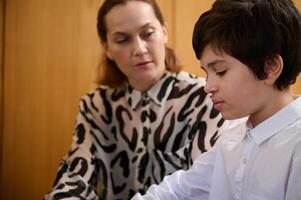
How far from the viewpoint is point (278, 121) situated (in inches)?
29.8

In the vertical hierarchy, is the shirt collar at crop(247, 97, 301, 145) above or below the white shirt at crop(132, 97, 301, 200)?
above

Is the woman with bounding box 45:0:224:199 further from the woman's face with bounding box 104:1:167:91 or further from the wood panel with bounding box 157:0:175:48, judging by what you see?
the wood panel with bounding box 157:0:175:48

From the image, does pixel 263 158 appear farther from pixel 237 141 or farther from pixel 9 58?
pixel 9 58

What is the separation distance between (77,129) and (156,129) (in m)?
0.27

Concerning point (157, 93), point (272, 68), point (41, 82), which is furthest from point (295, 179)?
point (41, 82)

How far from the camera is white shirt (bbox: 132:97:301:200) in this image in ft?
2.36

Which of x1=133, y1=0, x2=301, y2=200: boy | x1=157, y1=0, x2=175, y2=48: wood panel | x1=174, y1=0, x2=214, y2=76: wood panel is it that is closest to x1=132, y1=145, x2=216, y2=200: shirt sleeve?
x1=133, y1=0, x2=301, y2=200: boy

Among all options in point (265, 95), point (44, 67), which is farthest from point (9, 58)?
point (265, 95)

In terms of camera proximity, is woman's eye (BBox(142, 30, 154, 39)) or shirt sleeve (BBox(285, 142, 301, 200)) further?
woman's eye (BBox(142, 30, 154, 39))

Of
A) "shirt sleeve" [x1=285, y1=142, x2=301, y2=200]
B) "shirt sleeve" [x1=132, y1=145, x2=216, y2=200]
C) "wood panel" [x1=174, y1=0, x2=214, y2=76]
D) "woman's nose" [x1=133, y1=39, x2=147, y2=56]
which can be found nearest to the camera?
"shirt sleeve" [x1=285, y1=142, x2=301, y2=200]

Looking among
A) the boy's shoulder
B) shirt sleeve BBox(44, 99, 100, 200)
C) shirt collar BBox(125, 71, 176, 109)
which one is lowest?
shirt sleeve BBox(44, 99, 100, 200)

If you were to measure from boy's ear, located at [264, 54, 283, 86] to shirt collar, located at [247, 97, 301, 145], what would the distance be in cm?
6

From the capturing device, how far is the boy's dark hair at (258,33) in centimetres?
74

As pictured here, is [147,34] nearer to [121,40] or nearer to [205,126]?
[121,40]
